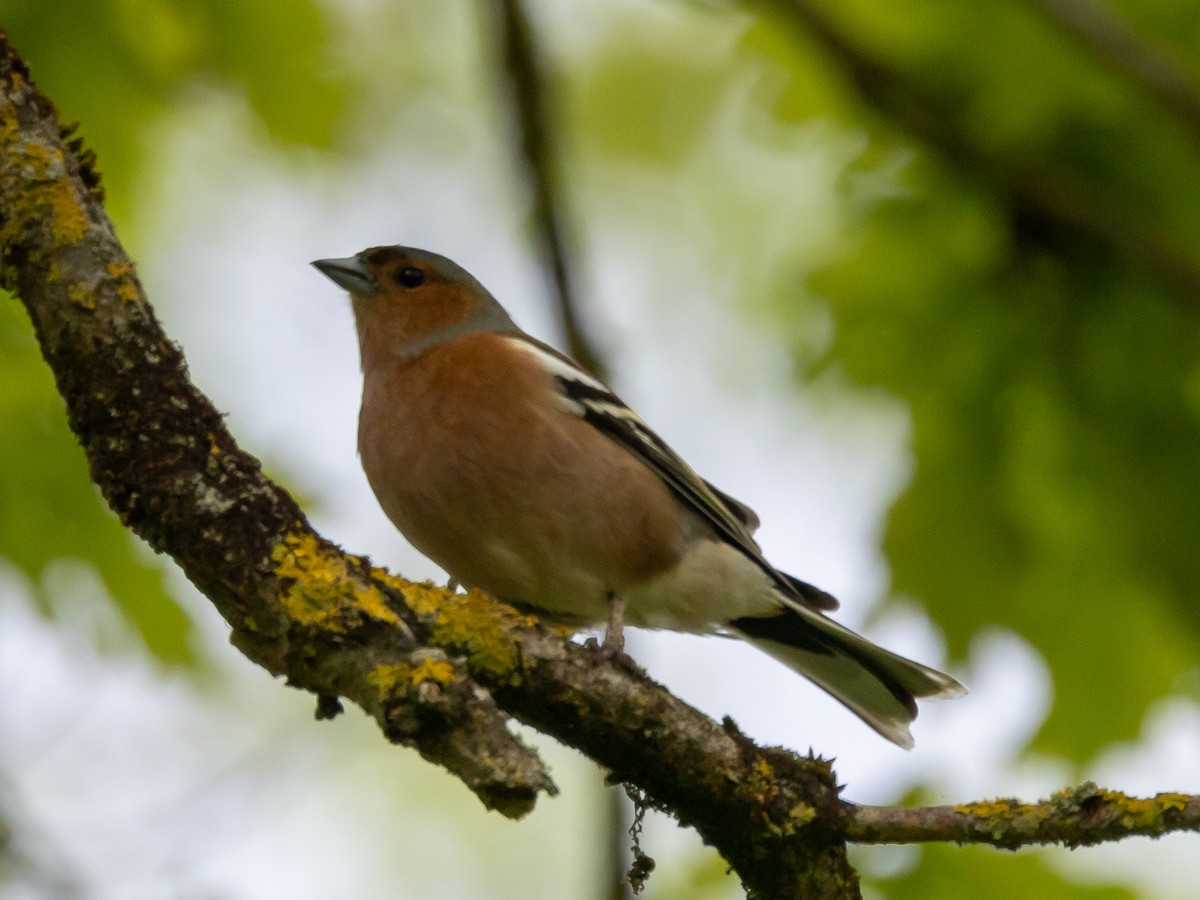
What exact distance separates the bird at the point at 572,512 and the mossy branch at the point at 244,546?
1623 mm

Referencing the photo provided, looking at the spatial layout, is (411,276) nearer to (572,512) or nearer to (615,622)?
(572,512)

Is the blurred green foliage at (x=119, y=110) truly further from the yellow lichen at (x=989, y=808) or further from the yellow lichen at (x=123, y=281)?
the yellow lichen at (x=989, y=808)

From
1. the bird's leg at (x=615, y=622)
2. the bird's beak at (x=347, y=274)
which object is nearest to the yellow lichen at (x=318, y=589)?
the bird's leg at (x=615, y=622)

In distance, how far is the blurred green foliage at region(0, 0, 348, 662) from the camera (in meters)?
4.96

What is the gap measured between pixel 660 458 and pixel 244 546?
2.99 meters

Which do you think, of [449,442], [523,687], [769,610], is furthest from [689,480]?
[523,687]

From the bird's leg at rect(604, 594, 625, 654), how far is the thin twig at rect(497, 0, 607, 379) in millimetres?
1033

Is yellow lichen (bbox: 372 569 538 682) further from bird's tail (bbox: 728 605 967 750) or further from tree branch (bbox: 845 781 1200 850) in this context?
bird's tail (bbox: 728 605 967 750)

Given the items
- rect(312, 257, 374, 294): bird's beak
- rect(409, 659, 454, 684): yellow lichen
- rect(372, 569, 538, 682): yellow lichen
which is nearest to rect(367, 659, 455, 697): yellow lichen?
rect(409, 659, 454, 684): yellow lichen

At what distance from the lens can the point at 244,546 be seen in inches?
133

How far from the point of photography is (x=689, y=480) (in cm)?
616

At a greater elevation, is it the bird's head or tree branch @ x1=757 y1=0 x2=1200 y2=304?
tree branch @ x1=757 y1=0 x2=1200 y2=304

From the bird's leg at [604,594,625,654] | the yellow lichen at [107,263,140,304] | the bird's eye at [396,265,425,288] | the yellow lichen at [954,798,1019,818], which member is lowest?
the yellow lichen at [107,263,140,304]

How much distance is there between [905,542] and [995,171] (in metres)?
1.50
